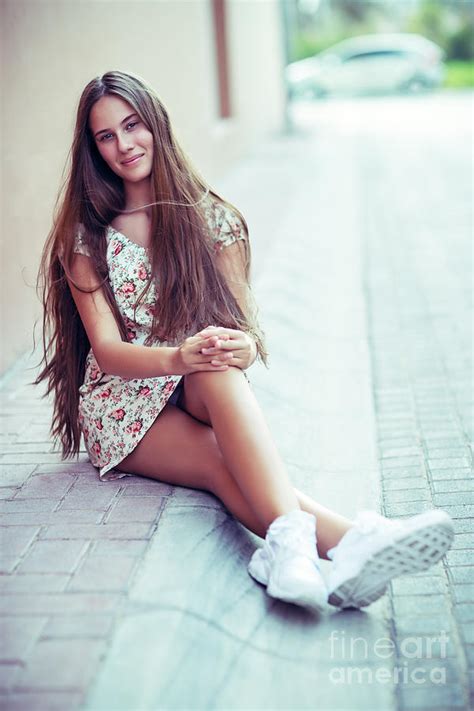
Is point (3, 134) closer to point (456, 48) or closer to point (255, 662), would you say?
point (255, 662)

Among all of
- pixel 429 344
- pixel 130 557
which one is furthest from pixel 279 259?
pixel 130 557

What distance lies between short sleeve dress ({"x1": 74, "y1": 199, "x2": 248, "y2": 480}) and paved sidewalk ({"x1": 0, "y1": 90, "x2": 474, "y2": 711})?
14 cm

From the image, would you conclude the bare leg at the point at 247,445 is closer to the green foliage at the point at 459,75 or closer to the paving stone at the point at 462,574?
the paving stone at the point at 462,574

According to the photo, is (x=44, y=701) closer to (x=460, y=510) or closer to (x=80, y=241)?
(x=80, y=241)

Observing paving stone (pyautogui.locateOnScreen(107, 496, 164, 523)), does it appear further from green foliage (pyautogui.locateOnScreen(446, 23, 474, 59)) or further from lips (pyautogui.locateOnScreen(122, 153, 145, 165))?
green foliage (pyautogui.locateOnScreen(446, 23, 474, 59))

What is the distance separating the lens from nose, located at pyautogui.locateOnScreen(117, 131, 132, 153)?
279cm

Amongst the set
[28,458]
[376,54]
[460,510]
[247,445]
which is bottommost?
[376,54]

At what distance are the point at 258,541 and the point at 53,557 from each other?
0.66 metres

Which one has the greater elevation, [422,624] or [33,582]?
[33,582]

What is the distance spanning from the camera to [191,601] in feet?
7.50

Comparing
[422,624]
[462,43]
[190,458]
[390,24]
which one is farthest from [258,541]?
[390,24]

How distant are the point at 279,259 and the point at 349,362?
196 cm

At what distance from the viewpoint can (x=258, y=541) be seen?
2848 millimetres

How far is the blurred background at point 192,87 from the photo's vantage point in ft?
15.9
